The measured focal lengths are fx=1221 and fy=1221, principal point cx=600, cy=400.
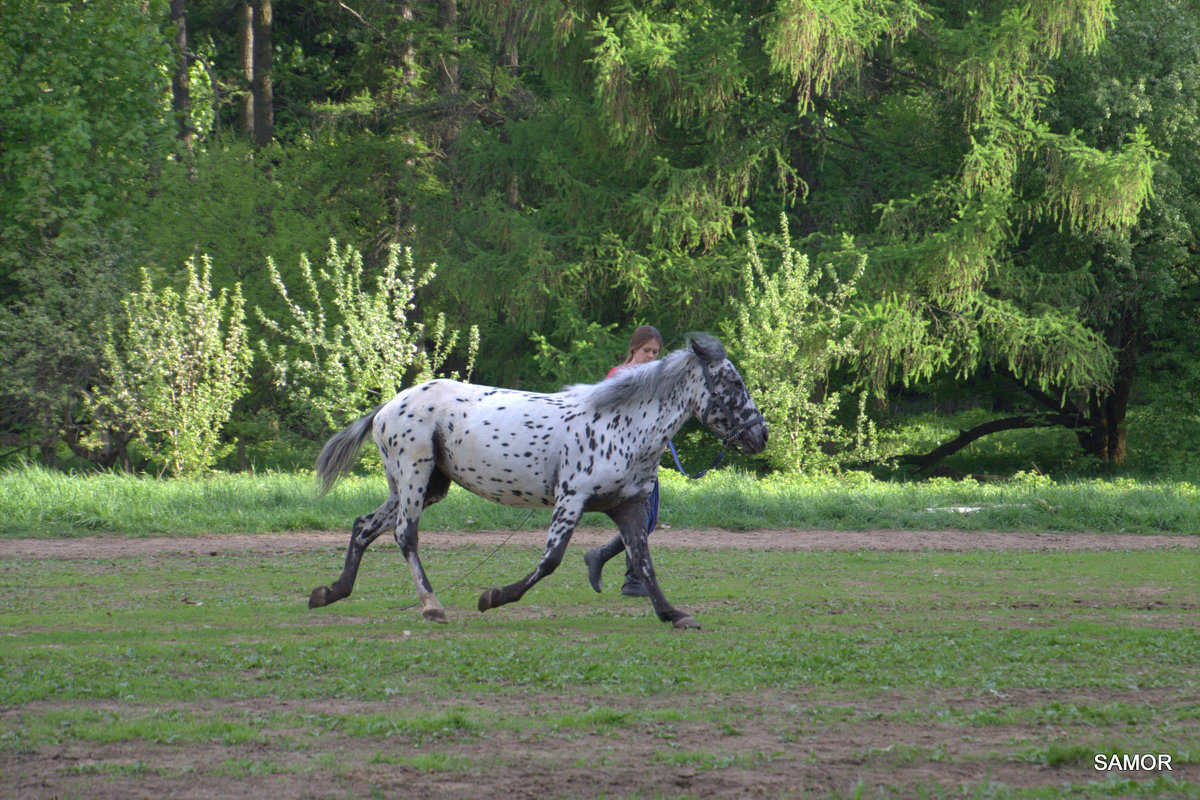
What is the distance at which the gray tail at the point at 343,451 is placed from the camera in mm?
10281

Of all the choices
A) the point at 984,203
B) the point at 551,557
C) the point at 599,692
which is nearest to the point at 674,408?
the point at 551,557

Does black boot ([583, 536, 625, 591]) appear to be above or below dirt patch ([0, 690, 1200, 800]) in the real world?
above

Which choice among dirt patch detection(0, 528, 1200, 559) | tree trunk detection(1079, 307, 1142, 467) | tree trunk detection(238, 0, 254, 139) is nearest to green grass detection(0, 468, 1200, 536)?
dirt patch detection(0, 528, 1200, 559)

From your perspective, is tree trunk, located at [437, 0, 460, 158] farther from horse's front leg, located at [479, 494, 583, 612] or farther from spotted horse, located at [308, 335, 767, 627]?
horse's front leg, located at [479, 494, 583, 612]

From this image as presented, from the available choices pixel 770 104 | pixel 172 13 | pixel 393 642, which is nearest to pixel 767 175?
pixel 770 104

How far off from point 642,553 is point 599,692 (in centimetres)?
241

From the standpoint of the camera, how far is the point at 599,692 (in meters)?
6.52

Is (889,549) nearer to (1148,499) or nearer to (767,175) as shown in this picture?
(1148,499)

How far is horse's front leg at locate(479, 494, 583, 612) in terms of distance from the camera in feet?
28.6

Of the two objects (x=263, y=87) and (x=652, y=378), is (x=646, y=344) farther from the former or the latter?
(x=263, y=87)

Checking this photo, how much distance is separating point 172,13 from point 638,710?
32389 mm

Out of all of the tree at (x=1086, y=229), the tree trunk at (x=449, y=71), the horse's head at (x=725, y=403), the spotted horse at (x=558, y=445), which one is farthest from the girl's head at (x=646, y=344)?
the tree trunk at (x=449, y=71)

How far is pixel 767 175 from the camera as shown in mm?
26391

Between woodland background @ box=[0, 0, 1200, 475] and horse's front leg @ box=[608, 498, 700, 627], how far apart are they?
1229 cm
